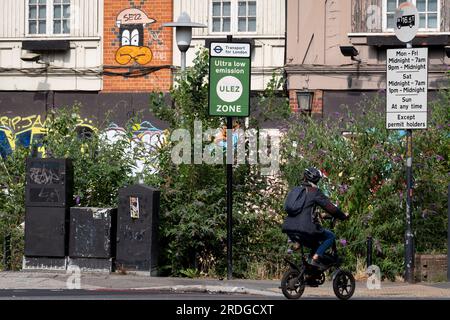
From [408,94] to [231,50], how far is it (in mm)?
2941

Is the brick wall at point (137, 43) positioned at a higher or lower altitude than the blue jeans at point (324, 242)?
higher

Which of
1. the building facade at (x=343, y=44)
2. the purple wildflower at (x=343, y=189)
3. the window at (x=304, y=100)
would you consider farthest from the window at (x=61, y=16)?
the purple wildflower at (x=343, y=189)

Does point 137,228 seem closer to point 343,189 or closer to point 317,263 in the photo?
point 343,189

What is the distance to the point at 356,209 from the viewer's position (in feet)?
61.7

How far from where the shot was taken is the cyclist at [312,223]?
14320mm

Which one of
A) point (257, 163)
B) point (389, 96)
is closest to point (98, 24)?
point (257, 163)

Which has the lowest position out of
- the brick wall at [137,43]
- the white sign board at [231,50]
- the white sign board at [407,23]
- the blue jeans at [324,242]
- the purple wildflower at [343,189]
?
the blue jeans at [324,242]

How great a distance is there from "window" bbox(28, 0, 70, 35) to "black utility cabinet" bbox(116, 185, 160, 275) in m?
11.5

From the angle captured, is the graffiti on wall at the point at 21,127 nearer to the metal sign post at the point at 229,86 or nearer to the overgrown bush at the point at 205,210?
the overgrown bush at the point at 205,210

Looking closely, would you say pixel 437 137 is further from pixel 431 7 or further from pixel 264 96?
pixel 431 7

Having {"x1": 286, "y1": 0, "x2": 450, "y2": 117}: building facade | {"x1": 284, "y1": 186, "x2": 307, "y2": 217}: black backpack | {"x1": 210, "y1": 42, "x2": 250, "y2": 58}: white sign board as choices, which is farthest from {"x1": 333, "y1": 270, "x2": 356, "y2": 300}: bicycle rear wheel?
{"x1": 286, "y1": 0, "x2": 450, "y2": 117}: building facade

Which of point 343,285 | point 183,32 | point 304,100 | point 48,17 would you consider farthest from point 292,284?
point 48,17

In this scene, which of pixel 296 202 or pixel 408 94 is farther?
pixel 408 94

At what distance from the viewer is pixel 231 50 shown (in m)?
17.8
